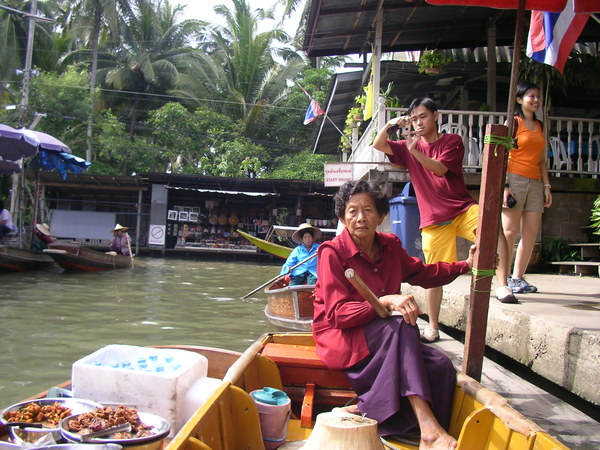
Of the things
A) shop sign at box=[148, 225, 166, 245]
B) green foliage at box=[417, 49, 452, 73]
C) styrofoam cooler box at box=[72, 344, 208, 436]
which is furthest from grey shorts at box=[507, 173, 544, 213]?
shop sign at box=[148, 225, 166, 245]

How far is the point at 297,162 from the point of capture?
2370 centimetres

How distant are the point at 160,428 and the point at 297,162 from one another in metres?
22.0

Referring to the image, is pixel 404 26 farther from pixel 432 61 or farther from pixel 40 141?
pixel 40 141

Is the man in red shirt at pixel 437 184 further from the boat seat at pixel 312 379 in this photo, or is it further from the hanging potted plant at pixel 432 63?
the hanging potted plant at pixel 432 63

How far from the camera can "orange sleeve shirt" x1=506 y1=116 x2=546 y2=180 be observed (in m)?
4.27

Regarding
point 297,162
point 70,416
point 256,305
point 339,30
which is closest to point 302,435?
point 70,416

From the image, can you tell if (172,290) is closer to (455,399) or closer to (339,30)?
(339,30)

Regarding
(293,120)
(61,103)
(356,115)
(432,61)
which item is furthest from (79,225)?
(432,61)

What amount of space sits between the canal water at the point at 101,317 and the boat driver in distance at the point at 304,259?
0.83m

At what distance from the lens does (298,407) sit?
9.66 feet

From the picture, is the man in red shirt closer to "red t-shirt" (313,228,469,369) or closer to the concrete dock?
the concrete dock

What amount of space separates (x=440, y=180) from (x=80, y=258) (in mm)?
12214

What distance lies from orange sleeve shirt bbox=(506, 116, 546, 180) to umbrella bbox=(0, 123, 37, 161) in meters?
10.9

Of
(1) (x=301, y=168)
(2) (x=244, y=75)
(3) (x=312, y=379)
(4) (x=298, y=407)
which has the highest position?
(2) (x=244, y=75)
